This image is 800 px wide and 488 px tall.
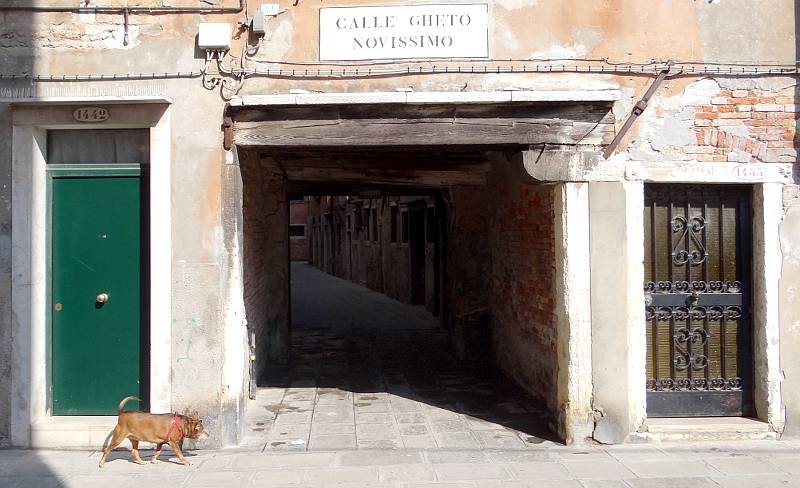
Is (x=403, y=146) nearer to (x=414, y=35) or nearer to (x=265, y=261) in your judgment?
(x=414, y=35)

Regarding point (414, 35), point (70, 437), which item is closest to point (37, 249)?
point (70, 437)

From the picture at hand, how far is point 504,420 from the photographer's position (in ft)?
20.0

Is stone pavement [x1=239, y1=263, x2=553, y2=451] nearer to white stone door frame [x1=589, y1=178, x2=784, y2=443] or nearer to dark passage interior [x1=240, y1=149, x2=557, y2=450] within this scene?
dark passage interior [x1=240, y1=149, x2=557, y2=450]

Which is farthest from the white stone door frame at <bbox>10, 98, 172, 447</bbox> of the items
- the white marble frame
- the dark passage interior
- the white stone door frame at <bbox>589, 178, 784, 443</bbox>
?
the white marble frame

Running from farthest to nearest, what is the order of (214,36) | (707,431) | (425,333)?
(425,333) < (707,431) < (214,36)

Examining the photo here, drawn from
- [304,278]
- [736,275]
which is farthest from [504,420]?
[304,278]

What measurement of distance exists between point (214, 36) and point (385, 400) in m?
3.73

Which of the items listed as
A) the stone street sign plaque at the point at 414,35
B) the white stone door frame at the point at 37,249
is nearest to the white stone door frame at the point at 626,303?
the stone street sign plaque at the point at 414,35

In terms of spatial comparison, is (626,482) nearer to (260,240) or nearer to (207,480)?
(207,480)

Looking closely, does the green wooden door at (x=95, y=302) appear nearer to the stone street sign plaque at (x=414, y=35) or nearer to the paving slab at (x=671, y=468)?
the stone street sign plaque at (x=414, y=35)

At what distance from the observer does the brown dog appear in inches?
188

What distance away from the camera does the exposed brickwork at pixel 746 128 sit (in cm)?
538

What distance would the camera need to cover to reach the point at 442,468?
4.82 metres

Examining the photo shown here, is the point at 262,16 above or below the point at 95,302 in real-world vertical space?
above
